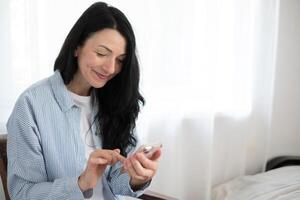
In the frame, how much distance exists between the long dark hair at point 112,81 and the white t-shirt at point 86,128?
0.03 metres

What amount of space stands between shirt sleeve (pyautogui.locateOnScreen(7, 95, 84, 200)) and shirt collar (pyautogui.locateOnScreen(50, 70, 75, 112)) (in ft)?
0.31

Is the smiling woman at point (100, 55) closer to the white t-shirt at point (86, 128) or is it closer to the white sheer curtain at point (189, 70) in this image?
the white t-shirt at point (86, 128)

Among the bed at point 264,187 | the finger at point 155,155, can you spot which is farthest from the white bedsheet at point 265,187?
the finger at point 155,155

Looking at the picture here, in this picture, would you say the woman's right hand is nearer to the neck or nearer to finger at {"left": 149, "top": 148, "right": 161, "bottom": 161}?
finger at {"left": 149, "top": 148, "right": 161, "bottom": 161}

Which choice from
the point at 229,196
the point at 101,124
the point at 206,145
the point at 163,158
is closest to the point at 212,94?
the point at 206,145

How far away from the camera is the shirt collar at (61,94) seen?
37.3 inches

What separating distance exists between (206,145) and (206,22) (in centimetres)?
59

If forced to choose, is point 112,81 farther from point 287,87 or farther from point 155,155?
point 287,87

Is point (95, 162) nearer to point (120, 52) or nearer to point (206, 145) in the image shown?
point (120, 52)

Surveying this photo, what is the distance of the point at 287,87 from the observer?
85.9 inches

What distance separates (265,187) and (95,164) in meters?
1.19

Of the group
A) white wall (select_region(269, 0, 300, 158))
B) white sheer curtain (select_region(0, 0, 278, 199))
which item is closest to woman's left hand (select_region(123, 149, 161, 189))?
white sheer curtain (select_region(0, 0, 278, 199))

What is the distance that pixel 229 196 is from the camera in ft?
5.60

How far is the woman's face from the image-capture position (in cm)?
91
